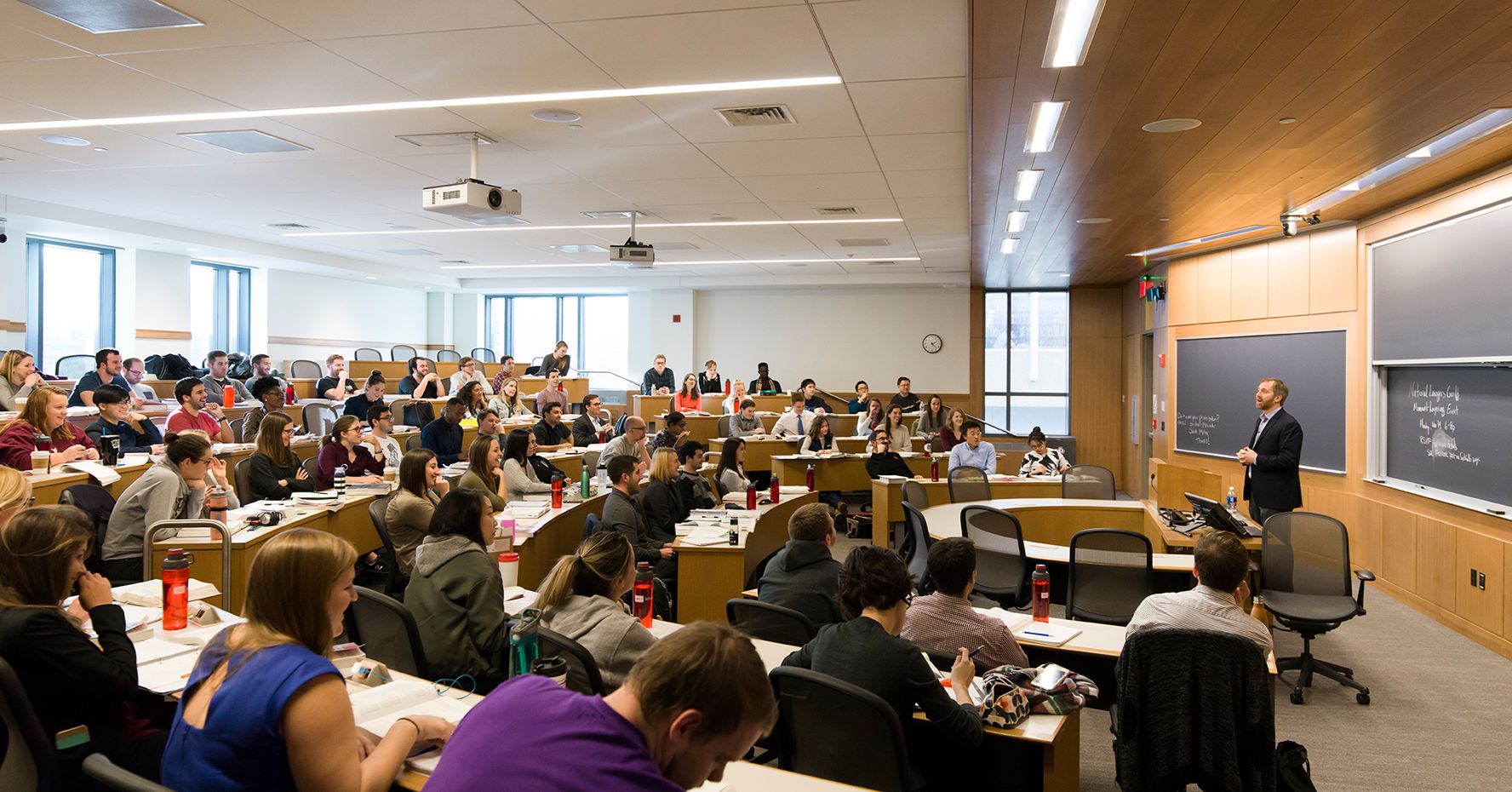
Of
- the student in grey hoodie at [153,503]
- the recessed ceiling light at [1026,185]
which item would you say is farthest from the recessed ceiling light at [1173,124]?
the student in grey hoodie at [153,503]

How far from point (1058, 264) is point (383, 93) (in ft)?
30.8

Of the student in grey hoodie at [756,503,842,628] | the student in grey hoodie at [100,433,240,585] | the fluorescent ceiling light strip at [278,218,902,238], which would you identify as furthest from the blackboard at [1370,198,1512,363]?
the student in grey hoodie at [100,433,240,585]

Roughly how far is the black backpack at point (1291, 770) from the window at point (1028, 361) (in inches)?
523

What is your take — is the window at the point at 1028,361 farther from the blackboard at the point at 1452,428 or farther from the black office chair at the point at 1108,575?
the black office chair at the point at 1108,575

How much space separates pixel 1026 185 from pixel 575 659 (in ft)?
18.5

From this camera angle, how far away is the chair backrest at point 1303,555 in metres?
5.25

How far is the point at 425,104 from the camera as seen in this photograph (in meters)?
5.74

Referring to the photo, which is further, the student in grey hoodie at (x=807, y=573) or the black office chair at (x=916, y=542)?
the black office chair at (x=916, y=542)

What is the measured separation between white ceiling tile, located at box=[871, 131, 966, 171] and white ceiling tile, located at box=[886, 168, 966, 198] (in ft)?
0.64

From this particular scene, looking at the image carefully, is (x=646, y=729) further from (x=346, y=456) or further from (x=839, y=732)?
(x=346, y=456)

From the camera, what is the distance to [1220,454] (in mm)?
10359

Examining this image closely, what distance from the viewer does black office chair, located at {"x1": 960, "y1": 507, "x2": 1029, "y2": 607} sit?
18.7 ft

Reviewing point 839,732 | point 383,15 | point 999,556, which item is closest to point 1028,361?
point 999,556

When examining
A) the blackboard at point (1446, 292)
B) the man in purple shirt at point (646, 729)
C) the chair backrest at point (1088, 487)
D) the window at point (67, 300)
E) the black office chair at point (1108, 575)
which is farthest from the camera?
the window at point (67, 300)
